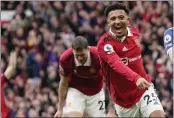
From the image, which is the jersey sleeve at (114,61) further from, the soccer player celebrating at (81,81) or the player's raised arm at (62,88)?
the player's raised arm at (62,88)

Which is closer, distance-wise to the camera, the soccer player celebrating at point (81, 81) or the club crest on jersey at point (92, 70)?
the soccer player celebrating at point (81, 81)

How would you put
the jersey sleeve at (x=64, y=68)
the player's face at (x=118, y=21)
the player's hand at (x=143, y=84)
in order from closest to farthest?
the player's hand at (x=143, y=84) → the player's face at (x=118, y=21) → the jersey sleeve at (x=64, y=68)

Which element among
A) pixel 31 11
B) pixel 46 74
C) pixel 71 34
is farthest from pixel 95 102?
pixel 31 11

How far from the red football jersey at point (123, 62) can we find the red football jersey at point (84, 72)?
1277mm

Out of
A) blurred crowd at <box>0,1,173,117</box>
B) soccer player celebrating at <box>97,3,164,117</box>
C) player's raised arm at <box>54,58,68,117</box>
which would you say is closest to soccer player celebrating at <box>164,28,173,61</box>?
soccer player celebrating at <box>97,3,164,117</box>

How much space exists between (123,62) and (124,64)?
275 millimetres

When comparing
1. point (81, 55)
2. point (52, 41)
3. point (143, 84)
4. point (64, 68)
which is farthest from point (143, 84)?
point (52, 41)

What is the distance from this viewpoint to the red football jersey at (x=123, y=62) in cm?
974

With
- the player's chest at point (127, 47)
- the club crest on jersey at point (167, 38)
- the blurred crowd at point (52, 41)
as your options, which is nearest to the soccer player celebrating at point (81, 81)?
the player's chest at point (127, 47)

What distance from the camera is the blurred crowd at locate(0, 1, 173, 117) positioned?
18.4 meters

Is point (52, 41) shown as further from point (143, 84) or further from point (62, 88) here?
point (143, 84)

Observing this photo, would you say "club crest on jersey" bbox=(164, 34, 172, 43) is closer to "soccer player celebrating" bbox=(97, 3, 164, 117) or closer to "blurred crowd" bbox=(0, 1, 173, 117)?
"soccer player celebrating" bbox=(97, 3, 164, 117)

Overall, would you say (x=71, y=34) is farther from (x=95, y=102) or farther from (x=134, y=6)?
(x=95, y=102)

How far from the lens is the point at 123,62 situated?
9797 millimetres
